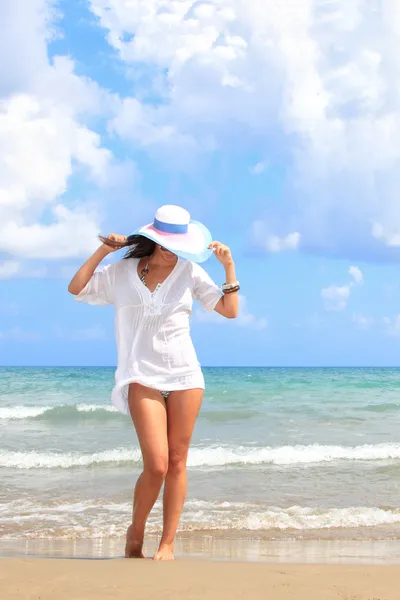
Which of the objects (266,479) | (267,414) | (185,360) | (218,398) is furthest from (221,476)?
(218,398)

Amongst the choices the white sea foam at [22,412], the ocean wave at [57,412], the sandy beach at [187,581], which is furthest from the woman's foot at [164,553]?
the white sea foam at [22,412]

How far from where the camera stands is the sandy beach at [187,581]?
362cm

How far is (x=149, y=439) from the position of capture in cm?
428

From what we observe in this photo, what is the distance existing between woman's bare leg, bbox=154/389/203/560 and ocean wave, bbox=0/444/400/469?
19.0 feet

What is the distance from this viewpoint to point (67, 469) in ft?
33.3

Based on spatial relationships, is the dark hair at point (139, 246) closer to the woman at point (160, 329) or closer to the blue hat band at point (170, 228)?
the woman at point (160, 329)

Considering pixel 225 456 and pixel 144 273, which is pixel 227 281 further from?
pixel 225 456

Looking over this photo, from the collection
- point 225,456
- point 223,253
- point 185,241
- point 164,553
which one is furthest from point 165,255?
point 225,456

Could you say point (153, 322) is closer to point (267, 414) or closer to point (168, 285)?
point (168, 285)

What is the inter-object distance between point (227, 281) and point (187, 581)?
1805 millimetres

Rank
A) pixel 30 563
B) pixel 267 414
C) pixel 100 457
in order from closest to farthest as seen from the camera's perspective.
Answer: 1. pixel 30 563
2. pixel 100 457
3. pixel 267 414

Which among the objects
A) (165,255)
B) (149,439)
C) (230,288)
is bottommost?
(149,439)

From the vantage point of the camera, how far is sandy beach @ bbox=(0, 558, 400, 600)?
11.9ft

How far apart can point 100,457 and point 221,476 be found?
7.82ft
